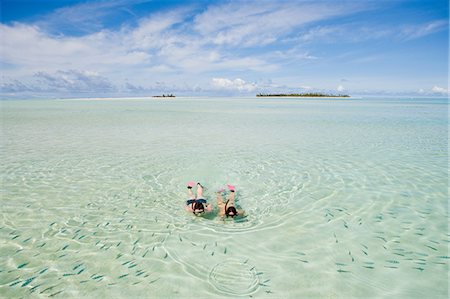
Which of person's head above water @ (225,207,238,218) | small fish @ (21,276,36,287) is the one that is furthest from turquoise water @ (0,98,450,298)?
person's head above water @ (225,207,238,218)

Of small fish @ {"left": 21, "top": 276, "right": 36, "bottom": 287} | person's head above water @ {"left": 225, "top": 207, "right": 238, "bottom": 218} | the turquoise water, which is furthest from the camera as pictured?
person's head above water @ {"left": 225, "top": 207, "right": 238, "bottom": 218}

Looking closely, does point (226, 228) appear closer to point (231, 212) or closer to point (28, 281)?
point (231, 212)

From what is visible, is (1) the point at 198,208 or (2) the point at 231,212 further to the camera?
(1) the point at 198,208

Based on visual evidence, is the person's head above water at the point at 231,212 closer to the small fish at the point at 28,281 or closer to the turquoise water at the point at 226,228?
the turquoise water at the point at 226,228

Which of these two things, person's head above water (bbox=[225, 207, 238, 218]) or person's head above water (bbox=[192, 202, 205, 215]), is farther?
person's head above water (bbox=[192, 202, 205, 215])

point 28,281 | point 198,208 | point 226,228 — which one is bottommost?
point 226,228

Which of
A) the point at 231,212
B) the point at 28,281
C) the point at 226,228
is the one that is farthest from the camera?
the point at 231,212

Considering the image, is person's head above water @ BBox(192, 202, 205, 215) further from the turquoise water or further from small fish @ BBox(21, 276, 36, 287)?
small fish @ BBox(21, 276, 36, 287)

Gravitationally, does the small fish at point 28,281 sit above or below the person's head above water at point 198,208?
below

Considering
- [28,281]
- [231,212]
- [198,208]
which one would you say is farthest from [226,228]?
[28,281]

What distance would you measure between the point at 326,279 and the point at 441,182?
7814 millimetres

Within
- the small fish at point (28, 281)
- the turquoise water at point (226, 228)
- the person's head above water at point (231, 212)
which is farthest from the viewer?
the person's head above water at point (231, 212)

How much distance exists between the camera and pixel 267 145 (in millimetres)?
16062

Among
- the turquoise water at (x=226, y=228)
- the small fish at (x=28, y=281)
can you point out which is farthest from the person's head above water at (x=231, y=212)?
the small fish at (x=28, y=281)
